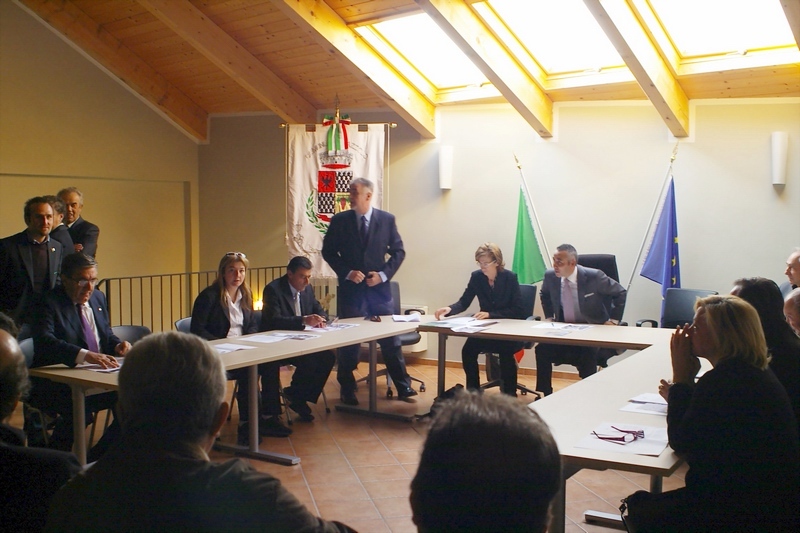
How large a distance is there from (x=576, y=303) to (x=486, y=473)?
433cm

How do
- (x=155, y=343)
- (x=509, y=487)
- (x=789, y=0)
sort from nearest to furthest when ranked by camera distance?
(x=509, y=487) → (x=155, y=343) → (x=789, y=0)

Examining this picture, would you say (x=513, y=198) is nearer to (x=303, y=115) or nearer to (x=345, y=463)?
(x=303, y=115)

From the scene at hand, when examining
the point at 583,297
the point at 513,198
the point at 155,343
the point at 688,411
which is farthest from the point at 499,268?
the point at 155,343

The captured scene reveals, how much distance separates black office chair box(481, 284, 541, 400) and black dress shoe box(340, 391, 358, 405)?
0.93 meters

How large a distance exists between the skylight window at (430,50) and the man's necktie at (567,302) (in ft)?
6.97

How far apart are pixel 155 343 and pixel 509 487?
0.76m

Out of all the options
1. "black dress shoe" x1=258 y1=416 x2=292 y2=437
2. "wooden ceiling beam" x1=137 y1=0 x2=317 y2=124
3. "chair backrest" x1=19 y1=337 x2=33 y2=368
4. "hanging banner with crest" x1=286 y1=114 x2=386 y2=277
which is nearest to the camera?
"chair backrest" x1=19 y1=337 x2=33 y2=368

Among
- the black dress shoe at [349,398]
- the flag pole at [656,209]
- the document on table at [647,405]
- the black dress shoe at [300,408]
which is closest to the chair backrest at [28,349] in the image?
the black dress shoe at [300,408]

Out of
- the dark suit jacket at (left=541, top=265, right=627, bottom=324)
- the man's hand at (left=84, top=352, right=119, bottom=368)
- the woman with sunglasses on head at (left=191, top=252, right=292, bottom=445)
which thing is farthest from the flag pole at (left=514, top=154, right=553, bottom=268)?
the man's hand at (left=84, top=352, right=119, bottom=368)

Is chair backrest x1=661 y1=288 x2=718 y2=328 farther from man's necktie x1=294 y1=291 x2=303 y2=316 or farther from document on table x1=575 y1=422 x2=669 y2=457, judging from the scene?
document on table x1=575 y1=422 x2=669 y2=457

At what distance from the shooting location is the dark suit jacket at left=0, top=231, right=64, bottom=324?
4395mm

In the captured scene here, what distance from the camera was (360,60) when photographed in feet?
19.0

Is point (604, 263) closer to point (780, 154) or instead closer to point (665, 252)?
point (665, 252)

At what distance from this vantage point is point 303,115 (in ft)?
23.5
